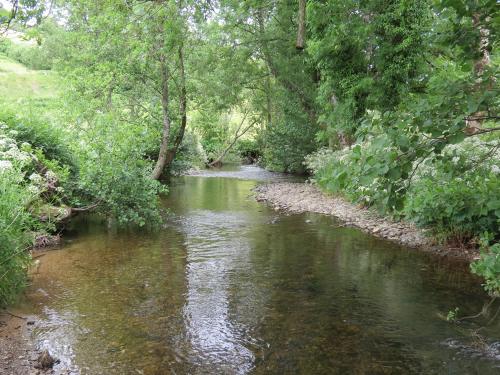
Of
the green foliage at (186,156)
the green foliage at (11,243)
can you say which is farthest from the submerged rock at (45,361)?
the green foliage at (186,156)

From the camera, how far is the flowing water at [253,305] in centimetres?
487

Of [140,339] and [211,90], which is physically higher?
[211,90]

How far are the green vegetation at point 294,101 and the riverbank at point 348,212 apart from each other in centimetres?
37

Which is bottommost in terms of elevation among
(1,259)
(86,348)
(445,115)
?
(86,348)

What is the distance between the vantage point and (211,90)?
21750mm

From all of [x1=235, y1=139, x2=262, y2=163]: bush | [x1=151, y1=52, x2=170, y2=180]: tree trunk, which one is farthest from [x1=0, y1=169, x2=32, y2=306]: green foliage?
[x1=235, y1=139, x2=262, y2=163]: bush

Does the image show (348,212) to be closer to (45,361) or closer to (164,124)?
(164,124)

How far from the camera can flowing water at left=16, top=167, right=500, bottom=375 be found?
192 inches

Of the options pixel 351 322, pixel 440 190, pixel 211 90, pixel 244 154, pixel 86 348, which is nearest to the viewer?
pixel 86 348

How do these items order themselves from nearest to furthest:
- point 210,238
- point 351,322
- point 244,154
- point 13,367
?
point 13,367 → point 351,322 → point 210,238 → point 244,154

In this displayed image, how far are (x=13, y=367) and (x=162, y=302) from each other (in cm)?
230

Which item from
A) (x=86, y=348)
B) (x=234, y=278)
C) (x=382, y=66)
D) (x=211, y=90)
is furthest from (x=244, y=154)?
(x=86, y=348)

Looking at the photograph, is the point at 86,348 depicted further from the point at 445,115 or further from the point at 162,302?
the point at 445,115

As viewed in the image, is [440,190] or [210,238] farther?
[210,238]
